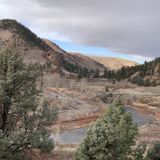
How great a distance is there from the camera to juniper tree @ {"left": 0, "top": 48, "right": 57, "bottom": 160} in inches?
1093

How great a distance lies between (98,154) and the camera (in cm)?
2933

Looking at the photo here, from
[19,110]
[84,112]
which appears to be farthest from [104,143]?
[84,112]

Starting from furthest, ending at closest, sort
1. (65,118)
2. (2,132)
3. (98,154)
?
(65,118) < (98,154) < (2,132)

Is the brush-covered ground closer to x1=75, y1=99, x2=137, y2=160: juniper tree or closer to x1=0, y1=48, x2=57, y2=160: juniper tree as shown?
x1=75, y1=99, x2=137, y2=160: juniper tree

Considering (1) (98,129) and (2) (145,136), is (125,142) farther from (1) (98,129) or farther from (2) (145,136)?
(2) (145,136)

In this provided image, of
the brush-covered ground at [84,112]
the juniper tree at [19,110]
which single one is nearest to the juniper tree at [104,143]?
the juniper tree at [19,110]

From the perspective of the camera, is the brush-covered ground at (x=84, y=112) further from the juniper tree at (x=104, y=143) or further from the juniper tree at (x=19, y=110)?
the juniper tree at (x=19, y=110)

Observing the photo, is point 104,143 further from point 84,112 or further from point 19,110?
point 84,112

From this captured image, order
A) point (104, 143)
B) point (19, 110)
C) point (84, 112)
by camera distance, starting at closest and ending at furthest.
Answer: point (19, 110)
point (104, 143)
point (84, 112)

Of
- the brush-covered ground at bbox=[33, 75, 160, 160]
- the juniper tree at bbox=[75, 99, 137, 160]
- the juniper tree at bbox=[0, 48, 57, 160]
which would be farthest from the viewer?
the brush-covered ground at bbox=[33, 75, 160, 160]

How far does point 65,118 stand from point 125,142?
5532cm

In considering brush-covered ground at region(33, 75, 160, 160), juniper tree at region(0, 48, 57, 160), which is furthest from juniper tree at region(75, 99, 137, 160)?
brush-covered ground at region(33, 75, 160, 160)

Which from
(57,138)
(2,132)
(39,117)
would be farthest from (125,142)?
(57,138)

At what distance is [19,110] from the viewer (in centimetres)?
2833
